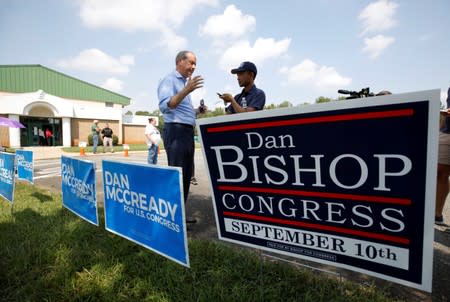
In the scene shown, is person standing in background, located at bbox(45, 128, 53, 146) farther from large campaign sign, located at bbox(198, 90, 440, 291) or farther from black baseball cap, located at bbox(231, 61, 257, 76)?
large campaign sign, located at bbox(198, 90, 440, 291)

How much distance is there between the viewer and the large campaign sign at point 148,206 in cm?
159

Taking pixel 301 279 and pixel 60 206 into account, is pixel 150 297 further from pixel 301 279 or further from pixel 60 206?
pixel 60 206

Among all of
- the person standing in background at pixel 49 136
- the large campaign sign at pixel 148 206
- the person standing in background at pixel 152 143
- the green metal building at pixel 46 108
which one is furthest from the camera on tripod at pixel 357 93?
the person standing in background at pixel 49 136

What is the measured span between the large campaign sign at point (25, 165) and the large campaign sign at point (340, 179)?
3570 mm

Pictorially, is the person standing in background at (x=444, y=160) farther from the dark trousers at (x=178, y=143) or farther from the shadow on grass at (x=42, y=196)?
the shadow on grass at (x=42, y=196)

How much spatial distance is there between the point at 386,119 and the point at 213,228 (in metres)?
2.34

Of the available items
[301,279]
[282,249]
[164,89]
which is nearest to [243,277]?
[301,279]

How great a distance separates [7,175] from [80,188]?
158 centimetres

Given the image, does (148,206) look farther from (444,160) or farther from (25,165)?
(25,165)

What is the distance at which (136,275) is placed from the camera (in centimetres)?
202

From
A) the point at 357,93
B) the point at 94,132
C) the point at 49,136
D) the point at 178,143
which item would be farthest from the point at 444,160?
the point at 49,136

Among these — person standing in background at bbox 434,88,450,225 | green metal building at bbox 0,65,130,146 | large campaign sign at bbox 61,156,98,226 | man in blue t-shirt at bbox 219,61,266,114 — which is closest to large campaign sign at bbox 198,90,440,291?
man in blue t-shirt at bbox 219,61,266,114

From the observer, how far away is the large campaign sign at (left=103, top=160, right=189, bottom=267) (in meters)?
1.59

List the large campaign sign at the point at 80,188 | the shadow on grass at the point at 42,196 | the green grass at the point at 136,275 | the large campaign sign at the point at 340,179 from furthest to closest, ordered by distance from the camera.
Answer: the shadow on grass at the point at 42,196
the large campaign sign at the point at 80,188
the green grass at the point at 136,275
the large campaign sign at the point at 340,179
